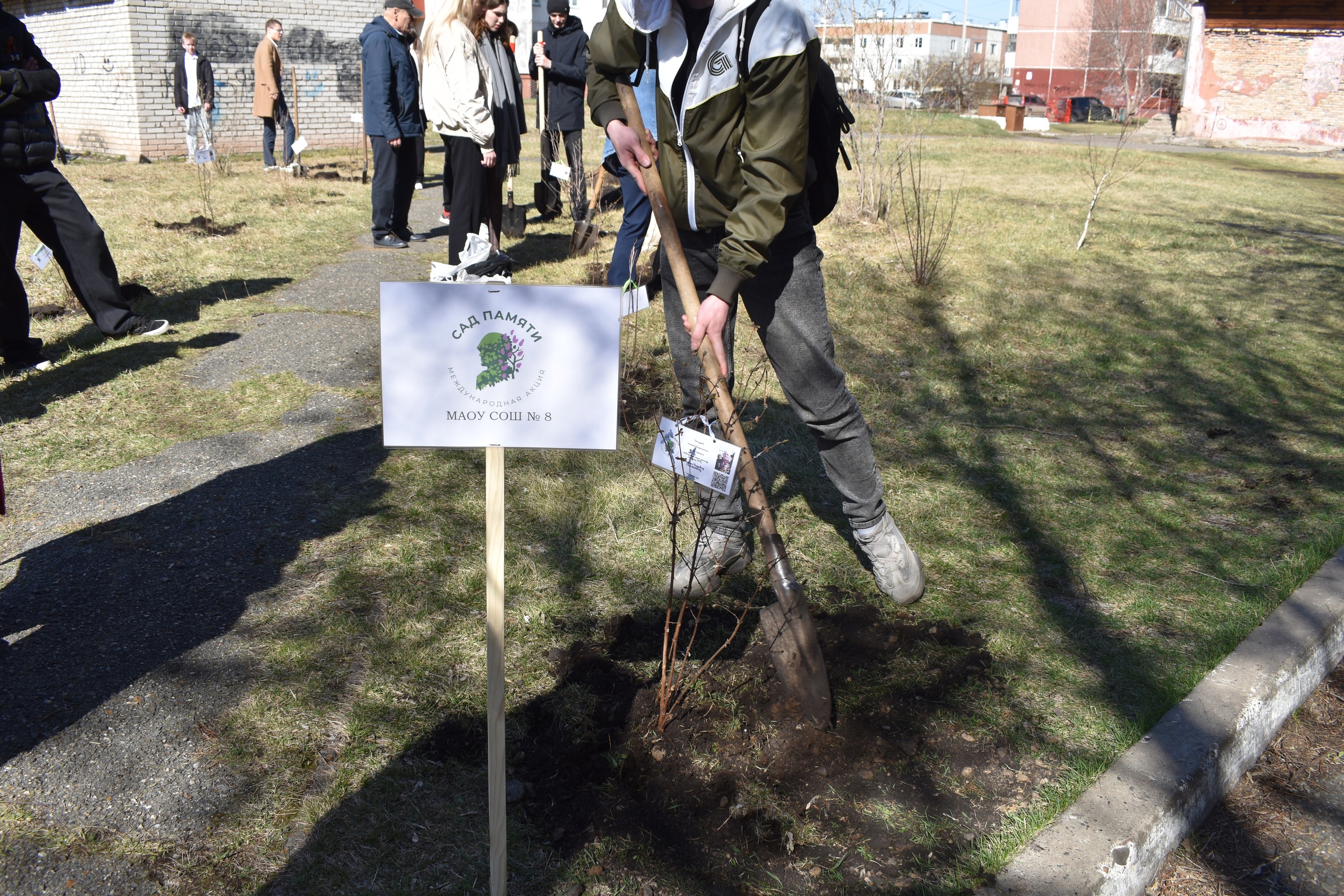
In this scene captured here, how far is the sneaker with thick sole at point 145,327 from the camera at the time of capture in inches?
224

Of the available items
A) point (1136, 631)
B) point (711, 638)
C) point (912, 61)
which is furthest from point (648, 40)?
point (912, 61)

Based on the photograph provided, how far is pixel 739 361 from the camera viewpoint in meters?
5.74

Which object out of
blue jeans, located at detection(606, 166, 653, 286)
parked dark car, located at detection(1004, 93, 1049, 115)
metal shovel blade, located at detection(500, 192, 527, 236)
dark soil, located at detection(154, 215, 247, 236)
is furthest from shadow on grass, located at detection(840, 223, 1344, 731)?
parked dark car, located at detection(1004, 93, 1049, 115)

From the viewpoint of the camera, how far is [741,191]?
249cm

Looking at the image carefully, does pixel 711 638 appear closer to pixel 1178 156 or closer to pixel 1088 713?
pixel 1088 713

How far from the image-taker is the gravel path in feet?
7.37

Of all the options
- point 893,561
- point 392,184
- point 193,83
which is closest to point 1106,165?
point 392,184

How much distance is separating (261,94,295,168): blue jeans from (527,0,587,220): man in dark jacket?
6.13m

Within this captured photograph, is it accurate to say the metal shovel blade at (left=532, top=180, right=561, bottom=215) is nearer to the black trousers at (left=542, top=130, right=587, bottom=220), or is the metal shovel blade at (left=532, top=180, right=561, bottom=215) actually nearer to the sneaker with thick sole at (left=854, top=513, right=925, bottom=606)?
the black trousers at (left=542, top=130, right=587, bottom=220)

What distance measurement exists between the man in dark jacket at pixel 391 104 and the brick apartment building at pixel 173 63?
9398 millimetres

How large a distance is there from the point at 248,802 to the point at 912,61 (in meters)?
10.3

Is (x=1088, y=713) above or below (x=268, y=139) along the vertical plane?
below

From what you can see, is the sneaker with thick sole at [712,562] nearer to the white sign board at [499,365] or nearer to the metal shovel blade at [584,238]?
the white sign board at [499,365]

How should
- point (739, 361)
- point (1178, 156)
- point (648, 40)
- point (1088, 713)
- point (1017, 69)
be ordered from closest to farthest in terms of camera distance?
point (648, 40), point (1088, 713), point (739, 361), point (1178, 156), point (1017, 69)
